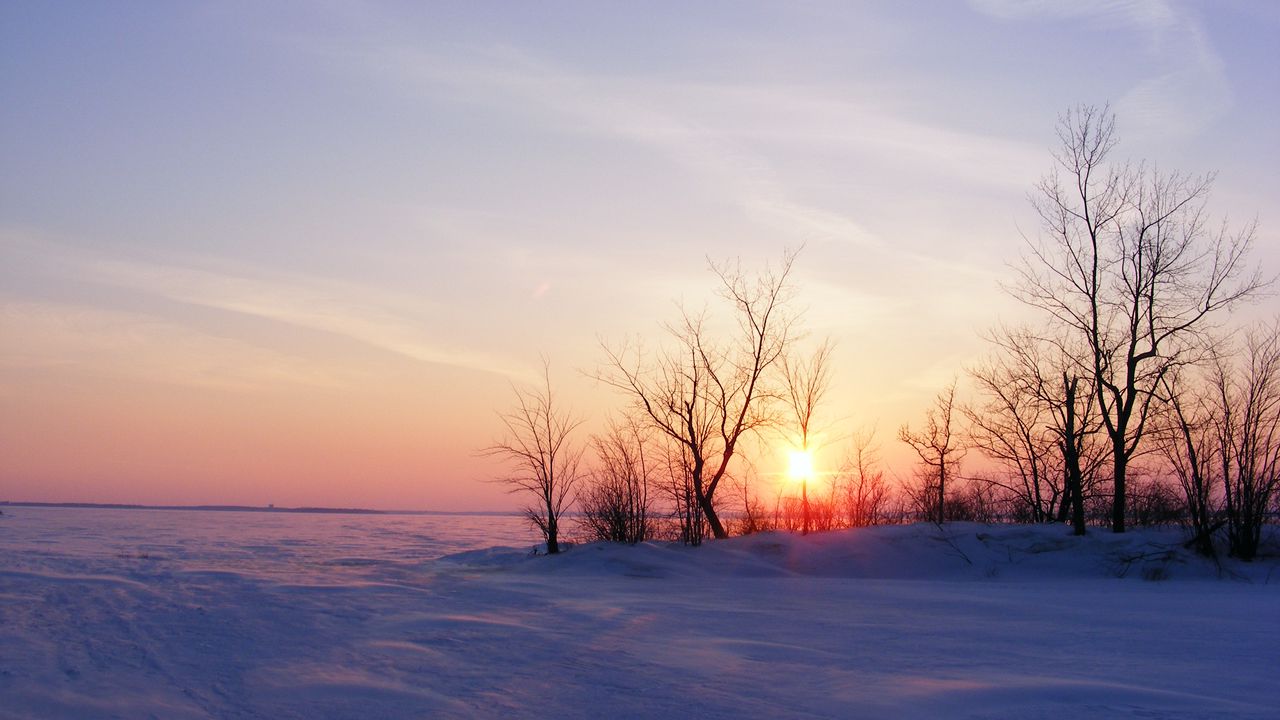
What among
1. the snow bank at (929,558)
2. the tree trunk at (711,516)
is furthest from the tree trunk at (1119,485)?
the tree trunk at (711,516)

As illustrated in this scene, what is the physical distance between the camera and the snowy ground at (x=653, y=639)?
6.91 m

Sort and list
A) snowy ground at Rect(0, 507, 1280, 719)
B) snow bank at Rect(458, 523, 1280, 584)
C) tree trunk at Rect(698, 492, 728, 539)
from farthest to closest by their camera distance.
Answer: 1. tree trunk at Rect(698, 492, 728, 539)
2. snow bank at Rect(458, 523, 1280, 584)
3. snowy ground at Rect(0, 507, 1280, 719)

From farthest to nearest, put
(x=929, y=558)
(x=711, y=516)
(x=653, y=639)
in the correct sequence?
(x=711, y=516) → (x=929, y=558) → (x=653, y=639)

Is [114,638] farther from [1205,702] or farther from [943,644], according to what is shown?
[1205,702]

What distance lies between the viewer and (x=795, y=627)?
10930 mm

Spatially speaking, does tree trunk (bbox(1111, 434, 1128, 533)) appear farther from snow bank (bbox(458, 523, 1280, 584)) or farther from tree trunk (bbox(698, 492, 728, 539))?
tree trunk (bbox(698, 492, 728, 539))

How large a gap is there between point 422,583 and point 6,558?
9948 mm

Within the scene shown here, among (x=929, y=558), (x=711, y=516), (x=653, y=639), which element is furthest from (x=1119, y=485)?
(x=653, y=639)

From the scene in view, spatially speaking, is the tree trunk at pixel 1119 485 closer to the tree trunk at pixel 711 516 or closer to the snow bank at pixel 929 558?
the snow bank at pixel 929 558

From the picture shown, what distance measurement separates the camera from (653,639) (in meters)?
9.94

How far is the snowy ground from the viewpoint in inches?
272

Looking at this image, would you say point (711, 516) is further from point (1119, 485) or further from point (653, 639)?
point (653, 639)

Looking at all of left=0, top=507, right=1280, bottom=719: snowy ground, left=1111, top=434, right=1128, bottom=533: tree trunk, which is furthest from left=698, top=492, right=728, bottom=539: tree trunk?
left=1111, top=434, right=1128, bottom=533: tree trunk

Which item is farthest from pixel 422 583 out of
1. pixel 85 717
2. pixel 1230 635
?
pixel 1230 635
